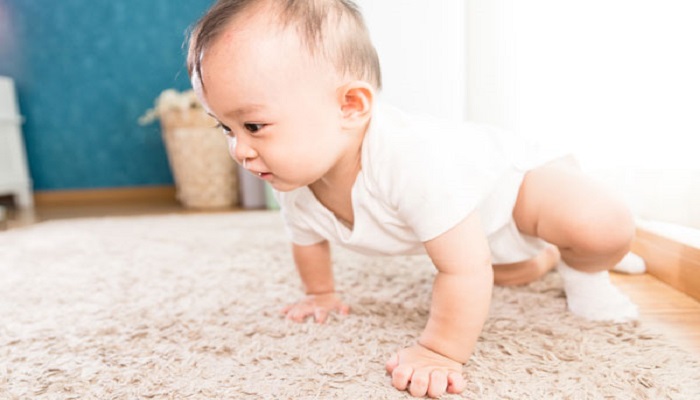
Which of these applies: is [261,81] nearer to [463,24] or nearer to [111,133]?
[463,24]

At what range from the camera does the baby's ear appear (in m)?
0.55

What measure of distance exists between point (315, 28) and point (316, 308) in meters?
0.38

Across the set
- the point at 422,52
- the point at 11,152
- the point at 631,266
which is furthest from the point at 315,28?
the point at 11,152

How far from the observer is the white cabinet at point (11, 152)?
220 centimetres

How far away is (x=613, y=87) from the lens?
0.88m

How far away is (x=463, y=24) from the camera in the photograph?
124 cm

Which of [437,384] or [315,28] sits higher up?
[315,28]

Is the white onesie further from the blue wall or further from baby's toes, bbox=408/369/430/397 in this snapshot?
the blue wall

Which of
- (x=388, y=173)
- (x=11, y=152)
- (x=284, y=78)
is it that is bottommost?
(x=11, y=152)

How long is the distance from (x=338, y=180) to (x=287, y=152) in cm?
12

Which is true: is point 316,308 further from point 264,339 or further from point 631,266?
point 631,266

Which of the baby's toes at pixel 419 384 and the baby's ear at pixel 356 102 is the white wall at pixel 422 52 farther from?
the baby's toes at pixel 419 384

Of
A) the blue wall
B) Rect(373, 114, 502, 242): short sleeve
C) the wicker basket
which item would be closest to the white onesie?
Rect(373, 114, 502, 242): short sleeve

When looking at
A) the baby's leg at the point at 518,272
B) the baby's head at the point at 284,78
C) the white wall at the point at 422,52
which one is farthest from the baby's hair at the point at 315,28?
the white wall at the point at 422,52
